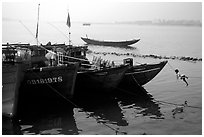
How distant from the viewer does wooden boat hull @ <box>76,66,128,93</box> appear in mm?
→ 19797

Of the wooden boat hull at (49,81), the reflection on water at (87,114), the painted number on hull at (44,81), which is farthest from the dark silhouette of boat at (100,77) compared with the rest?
the painted number on hull at (44,81)

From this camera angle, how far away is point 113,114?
17.0 meters

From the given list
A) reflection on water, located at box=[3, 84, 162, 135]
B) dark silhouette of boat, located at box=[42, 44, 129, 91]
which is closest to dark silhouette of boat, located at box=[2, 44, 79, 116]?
reflection on water, located at box=[3, 84, 162, 135]

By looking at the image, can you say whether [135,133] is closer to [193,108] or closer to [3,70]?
[193,108]

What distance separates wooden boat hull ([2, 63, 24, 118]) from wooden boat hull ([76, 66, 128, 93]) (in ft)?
17.8

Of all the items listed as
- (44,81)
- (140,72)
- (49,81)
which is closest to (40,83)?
(44,81)

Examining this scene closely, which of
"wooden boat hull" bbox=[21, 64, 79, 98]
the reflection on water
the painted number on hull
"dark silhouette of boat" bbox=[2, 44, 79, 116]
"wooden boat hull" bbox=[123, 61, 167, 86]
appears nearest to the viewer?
the reflection on water

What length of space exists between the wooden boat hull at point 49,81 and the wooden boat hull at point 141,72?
5.91 metres

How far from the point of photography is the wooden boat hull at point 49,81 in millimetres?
16625

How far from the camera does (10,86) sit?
14922 mm

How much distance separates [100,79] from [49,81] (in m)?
4.37

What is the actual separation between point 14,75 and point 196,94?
14.1 metres

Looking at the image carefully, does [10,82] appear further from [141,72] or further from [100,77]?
[141,72]

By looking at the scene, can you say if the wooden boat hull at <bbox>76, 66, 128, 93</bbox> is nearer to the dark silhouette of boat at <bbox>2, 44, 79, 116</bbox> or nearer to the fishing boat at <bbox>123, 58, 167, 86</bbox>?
the fishing boat at <bbox>123, 58, 167, 86</bbox>
